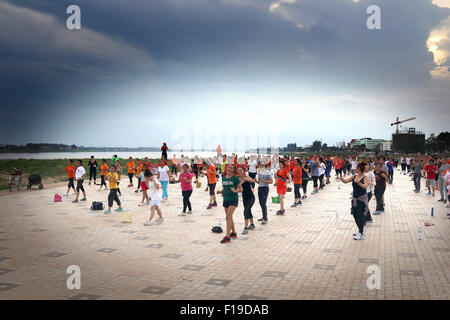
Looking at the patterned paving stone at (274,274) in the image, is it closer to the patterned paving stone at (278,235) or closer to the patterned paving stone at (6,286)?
the patterned paving stone at (278,235)

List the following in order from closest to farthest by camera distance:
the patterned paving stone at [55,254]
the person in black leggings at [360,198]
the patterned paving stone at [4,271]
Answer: the patterned paving stone at [4,271]
the patterned paving stone at [55,254]
the person in black leggings at [360,198]

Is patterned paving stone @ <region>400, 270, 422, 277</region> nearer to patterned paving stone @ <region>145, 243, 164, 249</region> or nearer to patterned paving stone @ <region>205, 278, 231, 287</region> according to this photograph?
patterned paving stone @ <region>205, 278, 231, 287</region>

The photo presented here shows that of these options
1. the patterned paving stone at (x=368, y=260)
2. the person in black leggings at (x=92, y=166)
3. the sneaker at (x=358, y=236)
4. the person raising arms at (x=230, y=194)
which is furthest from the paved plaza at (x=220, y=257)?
the person in black leggings at (x=92, y=166)

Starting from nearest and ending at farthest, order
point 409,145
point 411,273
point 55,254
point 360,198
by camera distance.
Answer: point 411,273 < point 55,254 < point 360,198 < point 409,145

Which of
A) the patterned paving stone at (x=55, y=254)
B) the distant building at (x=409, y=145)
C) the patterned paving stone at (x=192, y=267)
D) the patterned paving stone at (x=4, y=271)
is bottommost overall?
the patterned paving stone at (x=192, y=267)

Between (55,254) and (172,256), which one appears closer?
(172,256)

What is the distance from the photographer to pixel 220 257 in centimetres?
A: 721

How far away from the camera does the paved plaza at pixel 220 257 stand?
5.41m

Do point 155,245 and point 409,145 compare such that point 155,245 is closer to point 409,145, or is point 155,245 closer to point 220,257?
point 220,257

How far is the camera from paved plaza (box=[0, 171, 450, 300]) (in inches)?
213

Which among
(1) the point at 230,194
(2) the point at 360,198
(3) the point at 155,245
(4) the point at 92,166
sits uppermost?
(4) the point at 92,166

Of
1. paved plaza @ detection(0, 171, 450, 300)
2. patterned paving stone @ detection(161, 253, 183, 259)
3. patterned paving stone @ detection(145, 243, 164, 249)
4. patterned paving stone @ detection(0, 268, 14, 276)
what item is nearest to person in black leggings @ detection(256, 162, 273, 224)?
paved plaza @ detection(0, 171, 450, 300)

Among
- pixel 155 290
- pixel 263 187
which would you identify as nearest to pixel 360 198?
pixel 263 187

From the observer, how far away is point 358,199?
8.52m
